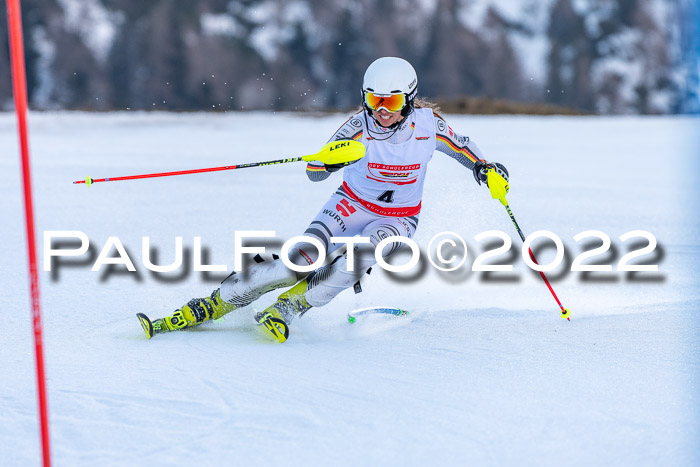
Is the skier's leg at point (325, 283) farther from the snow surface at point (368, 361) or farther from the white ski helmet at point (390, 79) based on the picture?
the white ski helmet at point (390, 79)

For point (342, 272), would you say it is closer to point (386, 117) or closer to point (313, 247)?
point (313, 247)

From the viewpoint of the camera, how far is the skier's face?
11.0 feet

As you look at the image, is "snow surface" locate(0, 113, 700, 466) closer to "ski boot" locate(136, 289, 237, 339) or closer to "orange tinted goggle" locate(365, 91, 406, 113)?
"ski boot" locate(136, 289, 237, 339)

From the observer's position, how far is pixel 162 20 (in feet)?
79.0

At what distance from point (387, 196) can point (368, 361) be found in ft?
2.75

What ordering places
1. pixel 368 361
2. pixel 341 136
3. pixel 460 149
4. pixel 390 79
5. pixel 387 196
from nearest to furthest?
pixel 368 361
pixel 390 79
pixel 341 136
pixel 387 196
pixel 460 149

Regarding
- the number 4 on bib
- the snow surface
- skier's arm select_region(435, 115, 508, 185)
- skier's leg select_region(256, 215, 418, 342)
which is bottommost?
the snow surface

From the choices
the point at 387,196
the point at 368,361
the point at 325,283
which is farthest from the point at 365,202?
the point at 368,361

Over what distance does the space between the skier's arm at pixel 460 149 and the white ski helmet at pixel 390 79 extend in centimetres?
28

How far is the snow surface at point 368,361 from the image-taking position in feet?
7.18

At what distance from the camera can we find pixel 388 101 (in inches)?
131

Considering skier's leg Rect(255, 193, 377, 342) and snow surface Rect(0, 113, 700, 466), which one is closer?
snow surface Rect(0, 113, 700, 466)

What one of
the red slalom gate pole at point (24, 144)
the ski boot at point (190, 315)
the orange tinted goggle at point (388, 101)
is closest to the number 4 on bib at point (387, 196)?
the orange tinted goggle at point (388, 101)

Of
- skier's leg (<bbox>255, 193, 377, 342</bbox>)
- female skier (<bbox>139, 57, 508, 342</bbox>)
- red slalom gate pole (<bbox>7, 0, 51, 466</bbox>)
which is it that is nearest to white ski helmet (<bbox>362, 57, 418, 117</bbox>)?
female skier (<bbox>139, 57, 508, 342</bbox>)
